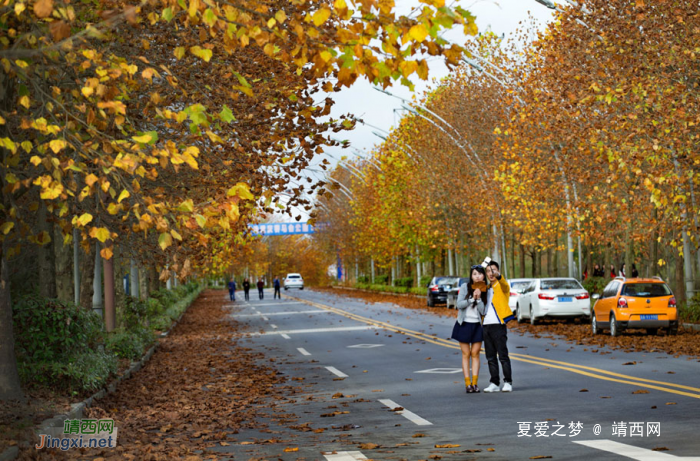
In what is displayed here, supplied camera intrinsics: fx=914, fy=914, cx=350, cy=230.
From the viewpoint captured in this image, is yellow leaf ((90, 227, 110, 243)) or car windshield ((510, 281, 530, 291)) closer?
yellow leaf ((90, 227, 110, 243))

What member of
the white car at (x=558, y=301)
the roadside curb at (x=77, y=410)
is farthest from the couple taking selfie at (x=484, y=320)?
the white car at (x=558, y=301)

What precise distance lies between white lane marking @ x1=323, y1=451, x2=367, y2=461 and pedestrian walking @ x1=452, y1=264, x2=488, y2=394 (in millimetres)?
4560

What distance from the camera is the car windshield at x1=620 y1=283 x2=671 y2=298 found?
73.6 feet

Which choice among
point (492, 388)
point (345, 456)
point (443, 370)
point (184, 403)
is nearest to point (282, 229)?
point (443, 370)

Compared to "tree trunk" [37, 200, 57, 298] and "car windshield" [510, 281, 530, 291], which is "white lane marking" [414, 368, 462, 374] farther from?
"car windshield" [510, 281, 530, 291]

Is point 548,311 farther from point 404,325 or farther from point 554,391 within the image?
point 554,391

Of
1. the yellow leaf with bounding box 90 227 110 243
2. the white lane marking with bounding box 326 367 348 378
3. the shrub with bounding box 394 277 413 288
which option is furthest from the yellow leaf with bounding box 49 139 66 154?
the shrub with bounding box 394 277 413 288

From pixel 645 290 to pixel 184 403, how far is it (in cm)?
1394

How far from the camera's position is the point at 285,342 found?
25094 mm

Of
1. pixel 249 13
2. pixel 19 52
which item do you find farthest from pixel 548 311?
pixel 19 52

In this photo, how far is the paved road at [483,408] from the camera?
8023 millimetres

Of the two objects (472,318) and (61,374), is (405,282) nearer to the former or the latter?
(472,318)

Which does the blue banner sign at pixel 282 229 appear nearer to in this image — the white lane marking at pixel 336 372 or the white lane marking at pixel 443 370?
the white lane marking at pixel 336 372

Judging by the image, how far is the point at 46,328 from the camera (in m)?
12.6
